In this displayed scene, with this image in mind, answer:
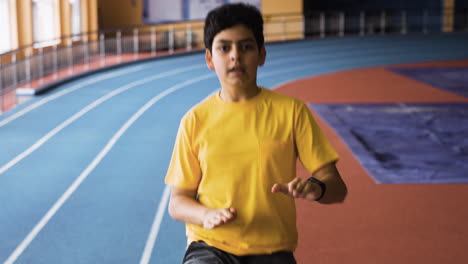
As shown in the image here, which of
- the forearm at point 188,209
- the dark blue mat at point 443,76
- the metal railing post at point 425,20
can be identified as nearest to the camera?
the forearm at point 188,209

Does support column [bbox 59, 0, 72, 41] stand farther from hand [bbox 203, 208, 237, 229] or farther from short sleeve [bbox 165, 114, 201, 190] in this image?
hand [bbox 203, 208, 237, 229]

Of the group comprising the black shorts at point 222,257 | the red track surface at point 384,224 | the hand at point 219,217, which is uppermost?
the hand at point 219,217

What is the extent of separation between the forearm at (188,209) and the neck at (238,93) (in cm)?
46

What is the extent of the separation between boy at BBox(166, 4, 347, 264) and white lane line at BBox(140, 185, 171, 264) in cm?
284

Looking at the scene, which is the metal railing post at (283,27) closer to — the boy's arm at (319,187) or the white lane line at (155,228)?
the white lane line at (155,228)

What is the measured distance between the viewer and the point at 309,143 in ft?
8.89

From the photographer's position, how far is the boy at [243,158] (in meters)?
2.65

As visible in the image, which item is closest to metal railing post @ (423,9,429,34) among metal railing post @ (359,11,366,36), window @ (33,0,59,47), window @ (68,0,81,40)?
metal railing post @ (359,11,366,36)

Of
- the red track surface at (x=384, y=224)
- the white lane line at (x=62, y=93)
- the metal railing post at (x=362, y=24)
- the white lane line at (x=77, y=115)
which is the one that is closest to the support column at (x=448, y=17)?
the metal railing post at (x=362, y=24)

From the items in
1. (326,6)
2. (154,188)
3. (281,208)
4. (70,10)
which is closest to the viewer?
(281,208)

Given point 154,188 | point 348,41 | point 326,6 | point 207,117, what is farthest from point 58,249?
point 326,6

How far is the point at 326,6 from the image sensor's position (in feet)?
108

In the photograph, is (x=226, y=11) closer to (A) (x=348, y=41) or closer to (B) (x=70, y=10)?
(B) (x=70, y=10)

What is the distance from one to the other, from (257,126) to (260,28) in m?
0.42
